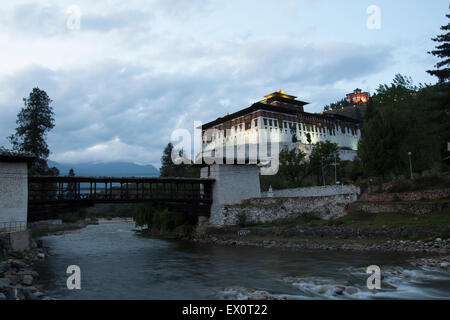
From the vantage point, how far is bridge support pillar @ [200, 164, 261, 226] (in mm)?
39656

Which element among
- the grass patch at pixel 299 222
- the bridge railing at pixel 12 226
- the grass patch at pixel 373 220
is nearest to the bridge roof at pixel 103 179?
the bridge railing at pixel 12 226

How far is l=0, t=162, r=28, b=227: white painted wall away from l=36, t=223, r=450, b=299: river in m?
4.22

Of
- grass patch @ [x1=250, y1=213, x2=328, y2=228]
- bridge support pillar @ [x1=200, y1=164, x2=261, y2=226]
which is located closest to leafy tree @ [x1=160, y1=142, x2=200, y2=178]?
bridge support pillar @ [x1=200, y1=164, x2=261, y2=226]

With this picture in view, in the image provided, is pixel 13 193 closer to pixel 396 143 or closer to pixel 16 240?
pixel 16 240

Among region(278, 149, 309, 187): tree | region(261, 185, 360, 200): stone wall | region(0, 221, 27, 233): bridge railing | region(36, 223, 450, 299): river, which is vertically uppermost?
region(278, 149, 309, 187): tree

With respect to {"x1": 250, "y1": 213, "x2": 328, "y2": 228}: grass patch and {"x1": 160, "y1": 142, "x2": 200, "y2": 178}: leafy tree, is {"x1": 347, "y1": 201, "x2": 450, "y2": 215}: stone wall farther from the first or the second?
{"x1": 160, "y1": 142, "x2": 200, "y2": 178}: leafy tree

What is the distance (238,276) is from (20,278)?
10170mm

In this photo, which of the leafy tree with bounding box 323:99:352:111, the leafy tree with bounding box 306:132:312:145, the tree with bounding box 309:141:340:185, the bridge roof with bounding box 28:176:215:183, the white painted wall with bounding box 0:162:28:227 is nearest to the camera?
the white painted wall with bounding box 0:162:28:227

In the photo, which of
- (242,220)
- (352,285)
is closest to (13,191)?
(242,220)

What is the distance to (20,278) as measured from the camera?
1611 cm

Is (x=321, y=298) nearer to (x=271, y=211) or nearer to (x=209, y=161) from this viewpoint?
(x=271, y=211)

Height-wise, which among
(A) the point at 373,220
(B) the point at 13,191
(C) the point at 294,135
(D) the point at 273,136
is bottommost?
(A) the point at 373,220
